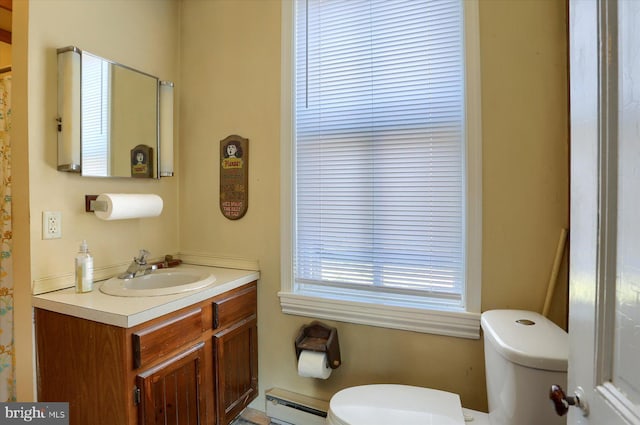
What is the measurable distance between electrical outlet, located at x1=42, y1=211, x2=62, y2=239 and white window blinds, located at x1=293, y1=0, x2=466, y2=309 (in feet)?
3.53

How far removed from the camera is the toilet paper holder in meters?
1.66

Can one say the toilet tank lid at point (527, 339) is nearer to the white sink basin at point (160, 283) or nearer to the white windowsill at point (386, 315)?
the white windowsill at point (386, 315)

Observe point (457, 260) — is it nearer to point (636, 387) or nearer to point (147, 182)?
point (636, 387)

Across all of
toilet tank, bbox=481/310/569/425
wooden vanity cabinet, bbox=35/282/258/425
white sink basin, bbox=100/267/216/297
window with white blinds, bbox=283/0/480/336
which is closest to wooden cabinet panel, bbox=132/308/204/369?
wooden vanity cabinet, bbox=35/282/258/425

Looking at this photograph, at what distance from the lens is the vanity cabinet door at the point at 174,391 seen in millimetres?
1230

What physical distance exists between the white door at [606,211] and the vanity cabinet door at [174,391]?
128 centimetres

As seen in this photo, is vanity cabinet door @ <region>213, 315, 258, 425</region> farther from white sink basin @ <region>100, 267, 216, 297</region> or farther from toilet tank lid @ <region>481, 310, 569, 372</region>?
toilet tank lid @ <region>481, 310, 569, 372</region>

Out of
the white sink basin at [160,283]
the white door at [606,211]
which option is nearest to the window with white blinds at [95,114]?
the white sink basin at [160,283]

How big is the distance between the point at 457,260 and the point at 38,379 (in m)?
1.84

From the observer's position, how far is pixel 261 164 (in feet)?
6.24

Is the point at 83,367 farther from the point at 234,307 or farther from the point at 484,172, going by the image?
the point at 484,172

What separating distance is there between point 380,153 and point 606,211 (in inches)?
44.7

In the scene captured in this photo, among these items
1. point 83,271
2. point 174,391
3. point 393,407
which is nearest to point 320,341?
point 393,407

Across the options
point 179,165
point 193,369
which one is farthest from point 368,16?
point 193,369
